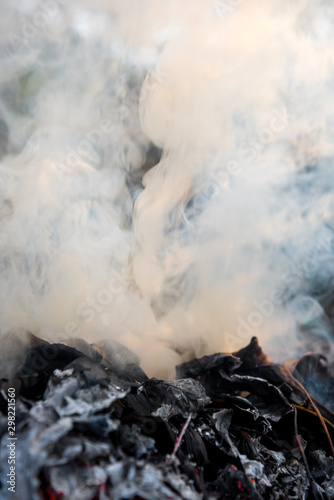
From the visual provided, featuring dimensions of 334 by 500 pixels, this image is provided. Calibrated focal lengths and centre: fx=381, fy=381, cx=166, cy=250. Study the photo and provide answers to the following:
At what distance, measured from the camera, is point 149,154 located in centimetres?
180

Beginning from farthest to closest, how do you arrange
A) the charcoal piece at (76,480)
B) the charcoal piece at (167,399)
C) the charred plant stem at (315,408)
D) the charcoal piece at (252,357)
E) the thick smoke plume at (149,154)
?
the thick smoke plume at (149,154)
the charcoal piece at (252,357)
the charred plant stem at (315,408)
the charcoal piece at (167,399)
the charcoal piece at (76,480)

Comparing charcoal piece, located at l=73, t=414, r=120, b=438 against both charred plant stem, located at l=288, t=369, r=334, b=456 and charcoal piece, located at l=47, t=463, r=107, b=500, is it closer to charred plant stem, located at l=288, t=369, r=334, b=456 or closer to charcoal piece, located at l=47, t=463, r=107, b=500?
charcoal piece, located at l=47, t=463, r=107, b=500

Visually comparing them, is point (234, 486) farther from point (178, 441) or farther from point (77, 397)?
point (77, 397)

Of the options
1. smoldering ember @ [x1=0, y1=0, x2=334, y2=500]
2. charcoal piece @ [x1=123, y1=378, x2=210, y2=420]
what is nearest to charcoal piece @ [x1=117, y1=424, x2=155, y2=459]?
charcoal piece @ [x1=123, y1=378, x2=210, y2=420]

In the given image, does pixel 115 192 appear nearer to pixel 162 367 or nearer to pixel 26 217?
pixel 26 217

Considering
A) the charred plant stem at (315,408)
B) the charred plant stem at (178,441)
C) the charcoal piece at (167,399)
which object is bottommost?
the charcoal piece at (167,399)

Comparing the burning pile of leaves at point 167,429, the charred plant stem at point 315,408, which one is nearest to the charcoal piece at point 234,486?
the burning pile of leaves at point 167,429

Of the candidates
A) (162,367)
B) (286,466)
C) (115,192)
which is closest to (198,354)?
(162,367)

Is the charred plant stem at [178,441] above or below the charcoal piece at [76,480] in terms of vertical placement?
above

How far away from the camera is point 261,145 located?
184 centimetres

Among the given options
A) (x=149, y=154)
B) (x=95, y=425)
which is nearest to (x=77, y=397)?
(x=95, y=425)

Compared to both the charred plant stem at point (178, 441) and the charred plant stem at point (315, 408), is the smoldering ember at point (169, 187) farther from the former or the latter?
the charred plant stem at point (178, 441)

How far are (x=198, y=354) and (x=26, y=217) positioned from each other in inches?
37.0

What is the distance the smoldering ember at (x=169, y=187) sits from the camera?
1.53 meters
